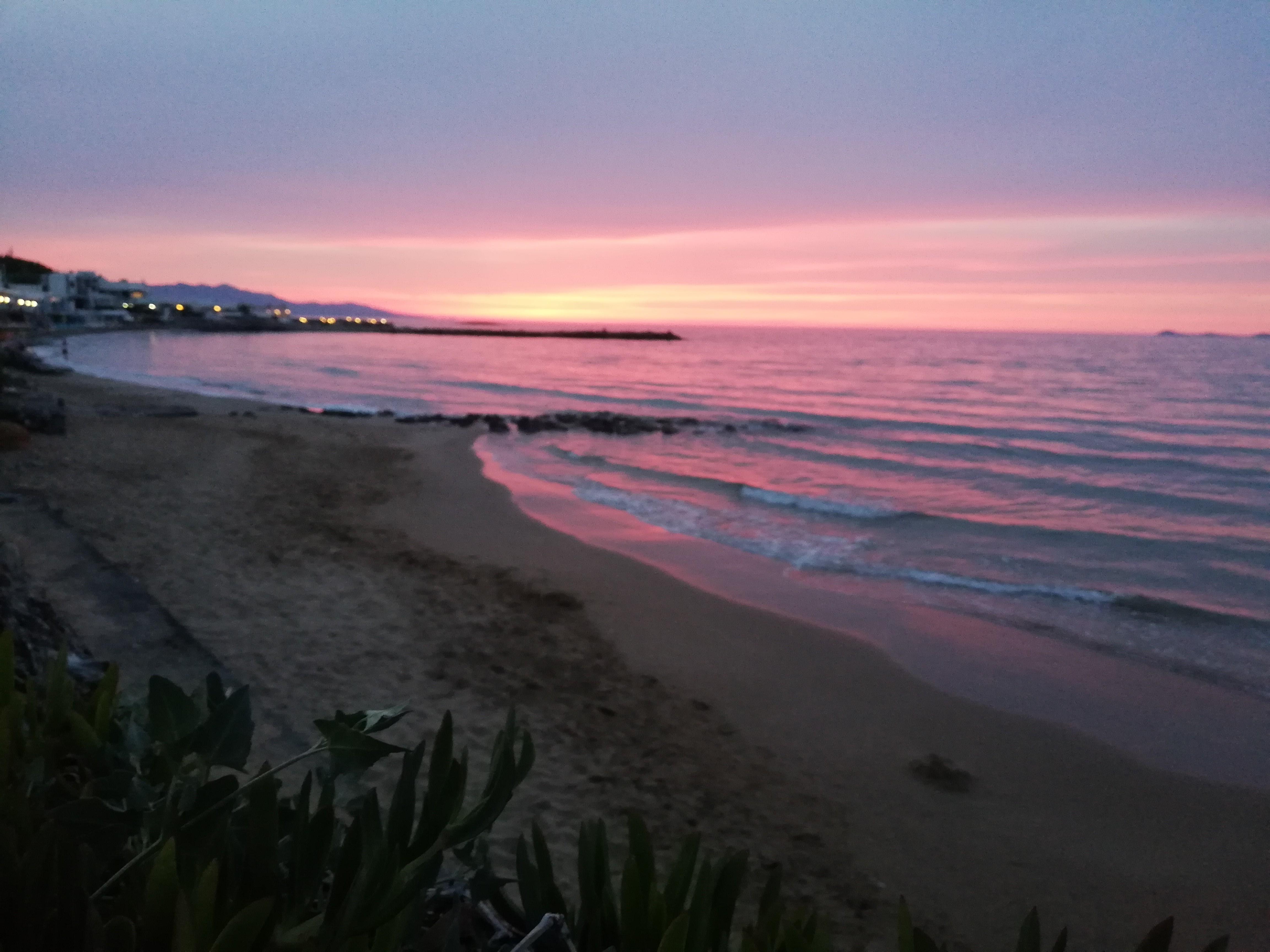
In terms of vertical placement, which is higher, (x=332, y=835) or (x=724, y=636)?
(x=332, y=835)

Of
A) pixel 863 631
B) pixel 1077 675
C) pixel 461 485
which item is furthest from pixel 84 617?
pixel 461 485

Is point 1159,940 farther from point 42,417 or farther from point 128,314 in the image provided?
point 128,314

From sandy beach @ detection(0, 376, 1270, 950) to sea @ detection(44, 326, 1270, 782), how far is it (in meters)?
1.88

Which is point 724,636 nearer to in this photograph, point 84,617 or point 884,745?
point 884,745

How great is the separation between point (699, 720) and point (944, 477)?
495 inches

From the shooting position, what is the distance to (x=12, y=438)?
39.2 feet

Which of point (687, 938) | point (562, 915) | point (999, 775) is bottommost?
point (999, 775)

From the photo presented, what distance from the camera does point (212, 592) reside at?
23.0 feet

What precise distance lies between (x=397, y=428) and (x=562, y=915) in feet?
69.9

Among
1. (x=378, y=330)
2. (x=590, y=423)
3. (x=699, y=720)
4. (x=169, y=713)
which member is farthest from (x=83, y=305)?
(x=169, y=713)

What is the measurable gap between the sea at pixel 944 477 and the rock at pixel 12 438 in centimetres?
737

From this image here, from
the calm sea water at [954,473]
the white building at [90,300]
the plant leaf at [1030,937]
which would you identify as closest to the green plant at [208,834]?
the plant leaf at [1030,937]

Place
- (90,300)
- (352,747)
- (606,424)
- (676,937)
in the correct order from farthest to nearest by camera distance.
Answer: (90,300), (606,424), (352,747), (676,937)

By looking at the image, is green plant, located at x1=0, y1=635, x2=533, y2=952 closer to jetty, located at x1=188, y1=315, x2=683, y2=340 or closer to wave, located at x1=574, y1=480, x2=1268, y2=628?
wave, located at x1=574, y1=480, x2=1268, y2=628
